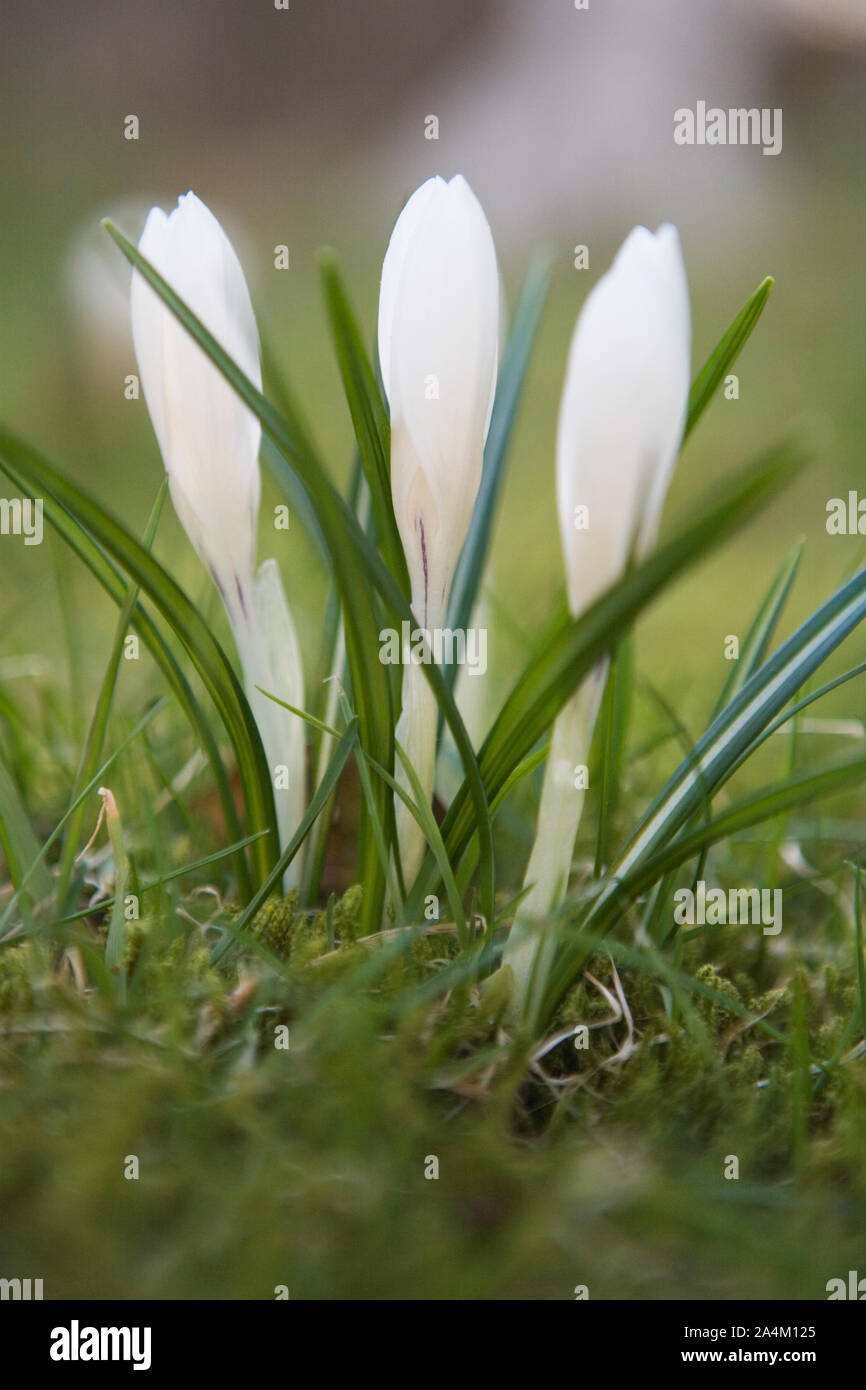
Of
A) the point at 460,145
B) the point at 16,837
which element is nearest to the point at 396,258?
the point at 16,837

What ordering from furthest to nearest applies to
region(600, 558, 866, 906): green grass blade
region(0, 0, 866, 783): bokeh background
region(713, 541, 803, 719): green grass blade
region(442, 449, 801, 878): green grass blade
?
region(0, 0, 866, 783): bokeh background → region(713, 541, 803, 719): green grass blade → region(600, 558, 866, 906): green grass blade → region(442, 449, 801, 878): green grass blade

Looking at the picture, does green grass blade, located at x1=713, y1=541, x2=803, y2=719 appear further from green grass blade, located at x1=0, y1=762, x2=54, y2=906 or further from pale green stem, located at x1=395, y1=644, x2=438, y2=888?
green grass blade, located at x1=0, y1=762, x2=54, y2=906

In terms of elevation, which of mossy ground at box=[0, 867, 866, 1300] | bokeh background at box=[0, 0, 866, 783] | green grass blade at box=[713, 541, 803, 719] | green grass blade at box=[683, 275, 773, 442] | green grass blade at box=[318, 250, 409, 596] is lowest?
mossy ground at box=[0, 867, 866, 1300]

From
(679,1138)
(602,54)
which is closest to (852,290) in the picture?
(602,54)

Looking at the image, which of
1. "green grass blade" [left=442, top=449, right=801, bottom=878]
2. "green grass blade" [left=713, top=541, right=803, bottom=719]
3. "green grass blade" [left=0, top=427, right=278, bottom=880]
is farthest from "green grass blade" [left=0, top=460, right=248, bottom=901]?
"green grass blade" [left=713, top=541, right=803, bottom=719]

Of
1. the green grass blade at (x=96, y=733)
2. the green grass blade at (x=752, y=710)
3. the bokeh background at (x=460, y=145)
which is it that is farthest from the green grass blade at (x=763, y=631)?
the bokeh background at (x=460, y=145)

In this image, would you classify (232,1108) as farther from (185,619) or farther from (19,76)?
(19,76)

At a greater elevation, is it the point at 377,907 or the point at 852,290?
the point at 852,290
